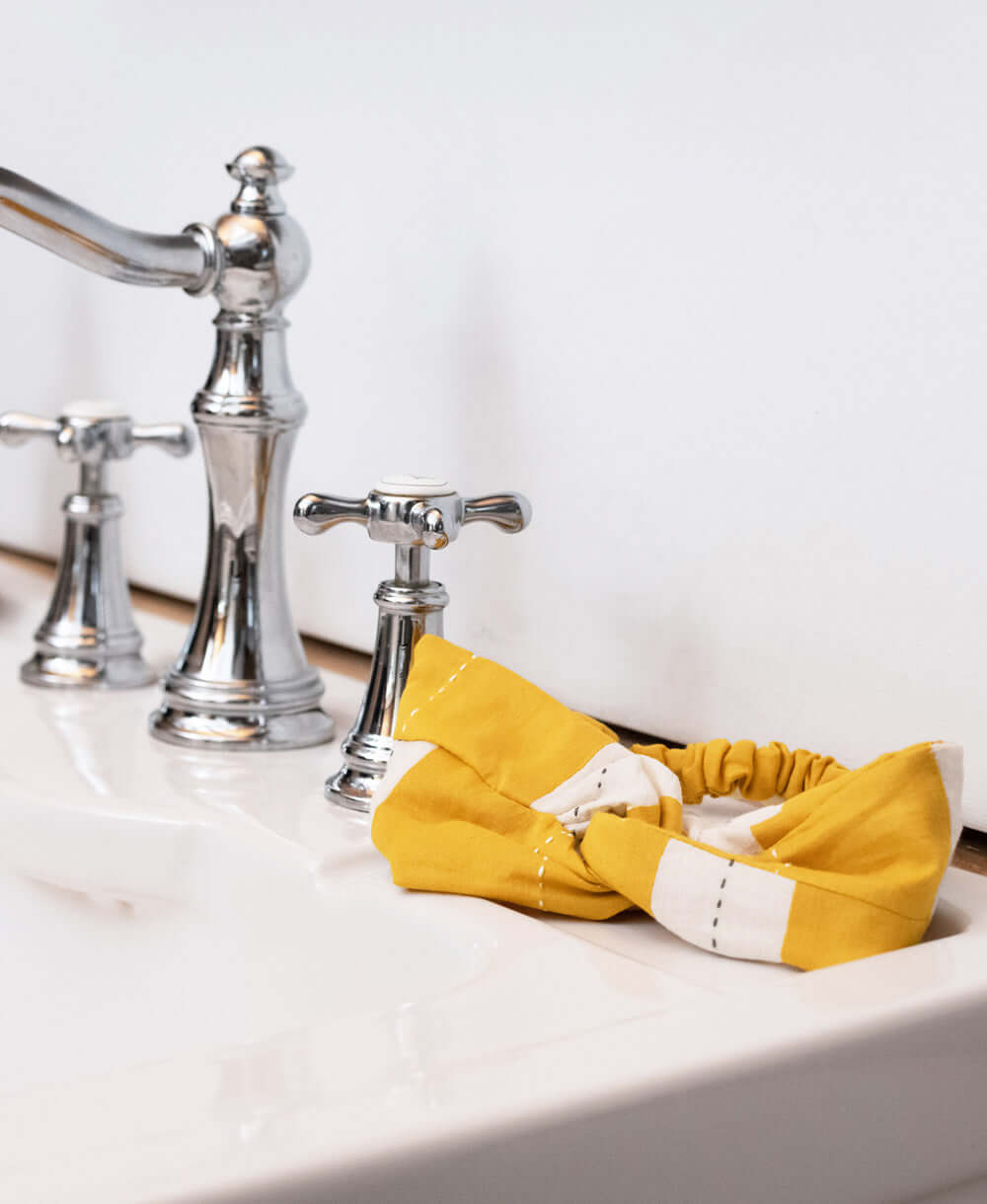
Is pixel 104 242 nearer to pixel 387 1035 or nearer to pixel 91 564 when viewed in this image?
pixel 91 564

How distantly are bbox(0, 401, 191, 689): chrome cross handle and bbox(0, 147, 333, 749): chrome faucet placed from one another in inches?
3.9

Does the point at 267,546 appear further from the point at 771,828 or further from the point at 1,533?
the point at 1,533

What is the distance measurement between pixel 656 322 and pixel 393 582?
168mm

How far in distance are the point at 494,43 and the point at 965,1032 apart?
→ 19.5 inches

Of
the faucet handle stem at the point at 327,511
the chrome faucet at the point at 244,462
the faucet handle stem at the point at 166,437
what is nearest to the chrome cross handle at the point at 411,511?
the faucet handle stem at the point at 327,511

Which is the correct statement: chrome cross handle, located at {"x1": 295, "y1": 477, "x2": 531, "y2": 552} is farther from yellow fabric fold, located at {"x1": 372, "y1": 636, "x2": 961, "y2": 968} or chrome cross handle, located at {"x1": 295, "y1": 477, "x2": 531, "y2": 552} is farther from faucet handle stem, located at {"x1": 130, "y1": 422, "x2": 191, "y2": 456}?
faucet handle stem, located at {"x1": 130, "y1": 422, "x2": 191, "y2": 456}

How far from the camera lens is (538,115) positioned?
65cm

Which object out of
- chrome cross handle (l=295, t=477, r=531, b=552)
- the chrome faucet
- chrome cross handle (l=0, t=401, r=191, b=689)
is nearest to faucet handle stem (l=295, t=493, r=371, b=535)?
chrome cross handle (l=295, t=477, r=531, b=552)

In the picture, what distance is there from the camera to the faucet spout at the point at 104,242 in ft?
1.84

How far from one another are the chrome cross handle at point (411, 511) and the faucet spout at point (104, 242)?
14cm

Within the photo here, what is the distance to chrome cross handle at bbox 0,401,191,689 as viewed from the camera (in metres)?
0.72

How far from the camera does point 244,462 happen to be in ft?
2.03

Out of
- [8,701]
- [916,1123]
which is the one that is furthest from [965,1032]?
[8,701]

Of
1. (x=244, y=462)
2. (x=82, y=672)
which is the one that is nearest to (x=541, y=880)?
(x=244, y=462)
